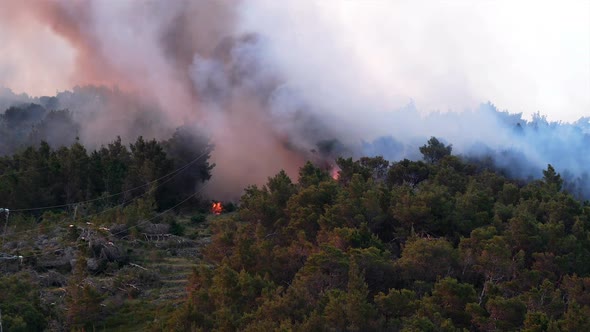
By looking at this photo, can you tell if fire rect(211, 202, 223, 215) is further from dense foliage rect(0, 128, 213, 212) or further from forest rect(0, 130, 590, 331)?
dense foliage rect(0, 128, 213, 212)

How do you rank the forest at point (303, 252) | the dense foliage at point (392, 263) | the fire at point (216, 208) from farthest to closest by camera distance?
the fire at point (216, 208)
the forest at point (303, 252)
the dense foliage at point (392, 263)

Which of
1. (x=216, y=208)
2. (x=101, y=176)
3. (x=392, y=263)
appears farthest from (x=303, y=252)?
(x=101, y=176)

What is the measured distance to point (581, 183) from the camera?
190 feet

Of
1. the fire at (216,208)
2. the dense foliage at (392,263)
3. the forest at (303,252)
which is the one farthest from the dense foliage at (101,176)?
the dense foliage at (392,263)

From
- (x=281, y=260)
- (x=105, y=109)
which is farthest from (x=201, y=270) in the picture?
(x=105, y=109)

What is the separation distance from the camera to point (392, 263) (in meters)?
28.9

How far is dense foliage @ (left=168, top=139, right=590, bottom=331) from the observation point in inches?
947

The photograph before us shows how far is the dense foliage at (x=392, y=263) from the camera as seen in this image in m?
24.0

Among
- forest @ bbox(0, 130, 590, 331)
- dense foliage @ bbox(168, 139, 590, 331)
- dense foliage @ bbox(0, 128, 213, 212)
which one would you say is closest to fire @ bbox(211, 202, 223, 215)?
forest @ bbox(0, 130, 590, 331)

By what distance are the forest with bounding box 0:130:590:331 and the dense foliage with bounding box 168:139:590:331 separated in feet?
0.21

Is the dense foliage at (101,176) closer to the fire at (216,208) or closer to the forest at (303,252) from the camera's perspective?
the forest at (303,252)

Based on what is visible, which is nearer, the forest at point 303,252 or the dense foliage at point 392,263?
the dense foliage at point 392,263

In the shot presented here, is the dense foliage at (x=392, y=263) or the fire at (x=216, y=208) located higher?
the fire at (x=216, y=208)

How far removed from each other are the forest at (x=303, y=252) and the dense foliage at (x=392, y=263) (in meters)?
0.06
